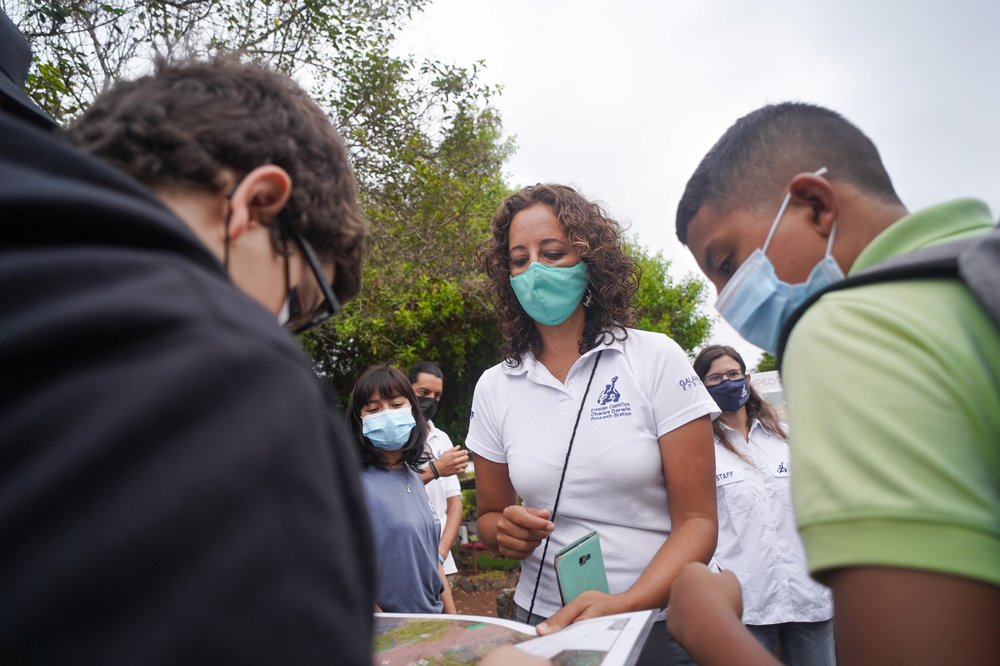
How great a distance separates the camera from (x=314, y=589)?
0.67 meters

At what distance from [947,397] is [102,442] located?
43.0 inches

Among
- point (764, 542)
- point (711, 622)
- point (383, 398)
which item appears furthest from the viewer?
point (383, 398)

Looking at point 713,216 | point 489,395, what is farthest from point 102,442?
point 489,395

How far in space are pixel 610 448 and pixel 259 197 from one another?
163 cm

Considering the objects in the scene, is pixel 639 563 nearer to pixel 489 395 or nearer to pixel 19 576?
pixel 489 395

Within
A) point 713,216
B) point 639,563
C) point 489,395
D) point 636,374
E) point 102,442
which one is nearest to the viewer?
point 102,442

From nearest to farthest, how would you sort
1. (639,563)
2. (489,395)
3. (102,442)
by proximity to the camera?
(102,442), (639,563), (489,395)

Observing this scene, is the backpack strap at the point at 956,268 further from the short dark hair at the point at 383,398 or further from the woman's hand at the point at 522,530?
the short dark hair at the point at 383,398

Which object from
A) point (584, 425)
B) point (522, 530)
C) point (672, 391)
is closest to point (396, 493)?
point (522, 530)

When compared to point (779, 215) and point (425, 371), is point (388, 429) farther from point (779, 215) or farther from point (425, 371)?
point (779, 215)

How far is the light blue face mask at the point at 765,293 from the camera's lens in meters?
1.51

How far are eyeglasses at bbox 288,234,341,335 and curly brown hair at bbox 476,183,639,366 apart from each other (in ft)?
4.69

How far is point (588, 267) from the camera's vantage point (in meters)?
2.77

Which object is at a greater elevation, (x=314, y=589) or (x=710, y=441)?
(x=314, y=589)
